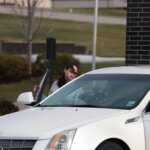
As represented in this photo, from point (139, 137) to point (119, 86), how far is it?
95cm

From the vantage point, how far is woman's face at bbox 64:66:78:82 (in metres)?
10.1

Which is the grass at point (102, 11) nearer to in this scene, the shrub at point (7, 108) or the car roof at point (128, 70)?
the shrub at point (7, 108)

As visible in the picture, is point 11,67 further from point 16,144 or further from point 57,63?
point 16,144

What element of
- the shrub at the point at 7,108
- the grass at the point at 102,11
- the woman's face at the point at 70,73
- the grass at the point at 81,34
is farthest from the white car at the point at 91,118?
the grass at the point at 102,11

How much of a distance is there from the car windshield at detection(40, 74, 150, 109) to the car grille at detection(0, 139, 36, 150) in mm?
1203

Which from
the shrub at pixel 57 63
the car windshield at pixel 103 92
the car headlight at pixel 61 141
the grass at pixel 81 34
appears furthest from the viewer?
the grass at pixel 81 34

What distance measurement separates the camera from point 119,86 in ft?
26.5

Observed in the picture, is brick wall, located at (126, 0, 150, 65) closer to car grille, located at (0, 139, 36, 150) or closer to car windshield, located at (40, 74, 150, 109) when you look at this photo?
car windshield, located at (40, 74, 150, 109)

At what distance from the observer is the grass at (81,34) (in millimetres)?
59812

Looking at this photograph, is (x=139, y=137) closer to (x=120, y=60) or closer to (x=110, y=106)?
(x=110, y=106)

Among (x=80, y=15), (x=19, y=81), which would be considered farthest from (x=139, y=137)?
(x=80, y=15)

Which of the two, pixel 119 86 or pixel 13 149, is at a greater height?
pixel 119 86

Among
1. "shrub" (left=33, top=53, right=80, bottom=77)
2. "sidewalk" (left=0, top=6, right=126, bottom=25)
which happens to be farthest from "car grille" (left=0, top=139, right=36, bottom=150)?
"sidewalk" (left=0, top=6, right=126, bottom=25)

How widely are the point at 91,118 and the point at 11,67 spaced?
28703 mm
